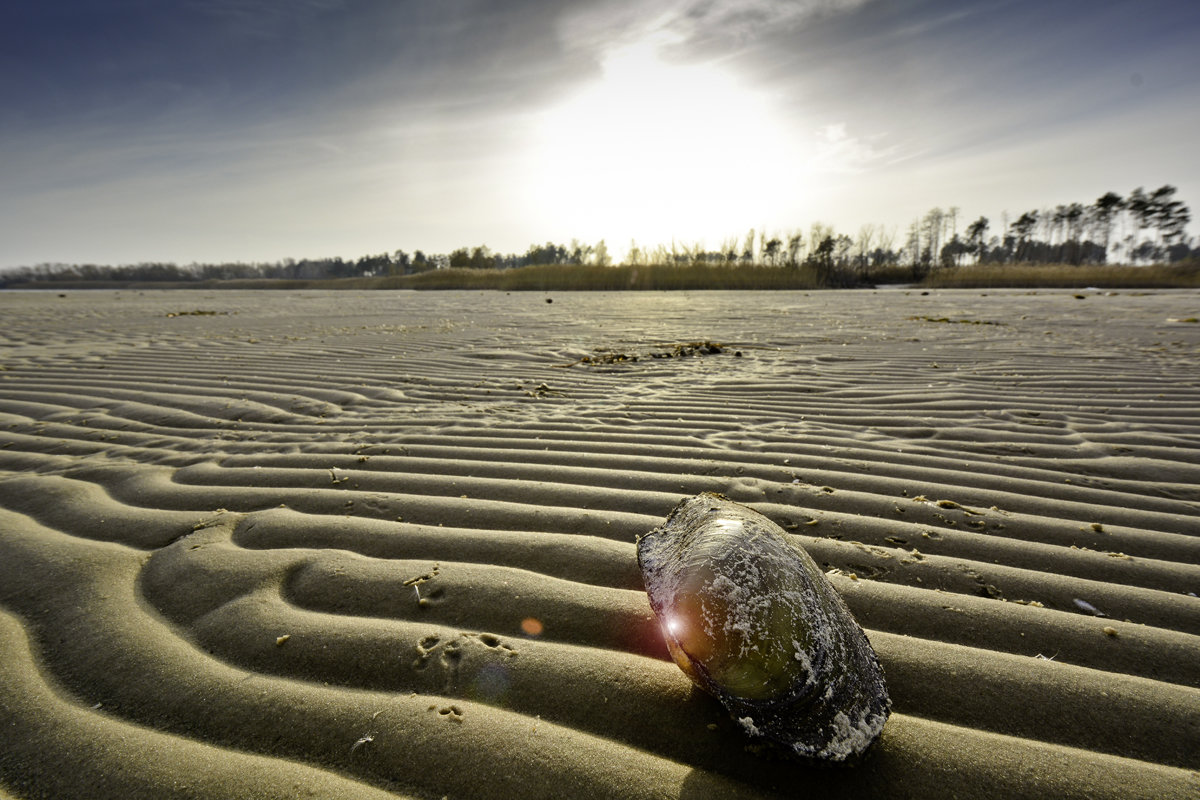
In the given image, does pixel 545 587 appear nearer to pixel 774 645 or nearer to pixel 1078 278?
pixel 774 645

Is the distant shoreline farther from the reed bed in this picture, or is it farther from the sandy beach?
the sandy beach

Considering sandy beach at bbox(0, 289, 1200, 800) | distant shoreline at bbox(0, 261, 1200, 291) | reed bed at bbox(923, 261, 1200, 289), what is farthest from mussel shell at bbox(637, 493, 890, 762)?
reed bed at bbox(923, 261, 1200, 289)

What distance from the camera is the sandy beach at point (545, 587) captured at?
1.08m

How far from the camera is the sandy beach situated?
1.08 m

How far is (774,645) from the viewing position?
102 centimetres

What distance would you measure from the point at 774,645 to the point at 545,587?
770mm

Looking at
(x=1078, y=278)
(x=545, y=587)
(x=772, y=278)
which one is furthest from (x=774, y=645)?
(x=1078, y=278)

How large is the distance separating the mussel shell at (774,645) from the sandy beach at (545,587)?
10cm

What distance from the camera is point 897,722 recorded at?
117 cm

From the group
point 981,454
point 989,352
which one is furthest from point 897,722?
point 989,352

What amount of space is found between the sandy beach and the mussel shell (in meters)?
0.10

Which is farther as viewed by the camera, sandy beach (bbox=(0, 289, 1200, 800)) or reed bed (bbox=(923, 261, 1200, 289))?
reed bed (bbox=(923, 261, 1200, 289))

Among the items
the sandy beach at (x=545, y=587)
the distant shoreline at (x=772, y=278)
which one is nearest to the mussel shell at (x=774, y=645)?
the sandy beach at (x=545, y=587)

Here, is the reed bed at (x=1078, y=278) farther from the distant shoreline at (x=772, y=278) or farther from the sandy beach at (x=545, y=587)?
the sandy beach at (x=545, y=587)
